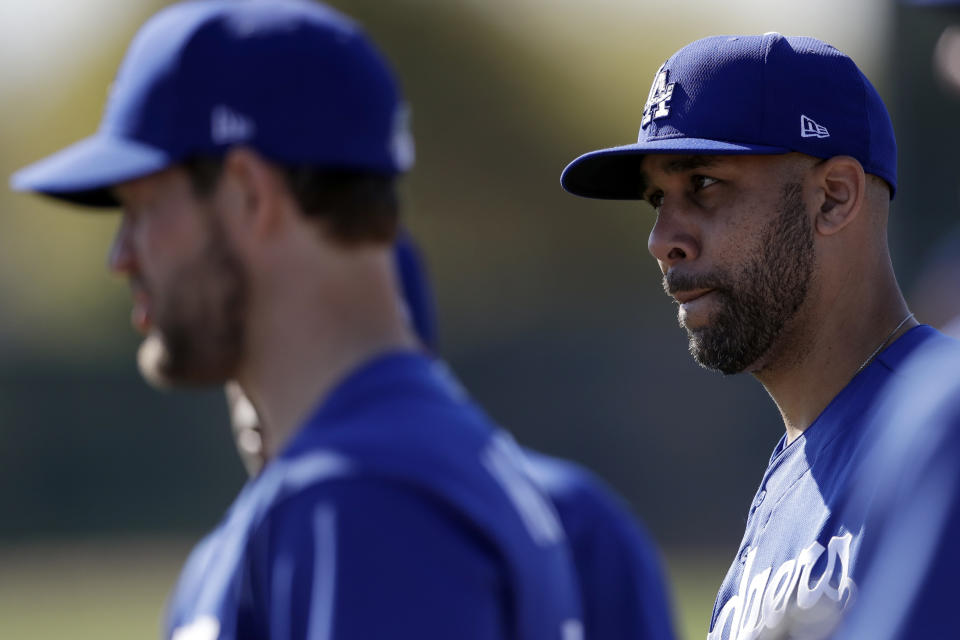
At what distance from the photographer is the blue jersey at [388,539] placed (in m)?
1.62

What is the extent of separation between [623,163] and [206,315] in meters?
1.49

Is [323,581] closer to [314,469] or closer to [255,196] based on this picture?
[314,469]

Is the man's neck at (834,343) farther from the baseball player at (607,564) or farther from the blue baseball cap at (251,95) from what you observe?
the blue baseball cap at (251,95)

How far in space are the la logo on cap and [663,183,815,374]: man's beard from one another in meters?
0.31

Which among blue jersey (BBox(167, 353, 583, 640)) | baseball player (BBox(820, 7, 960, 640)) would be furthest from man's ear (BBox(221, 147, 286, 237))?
baseball player (BBox(820, 7, 960, 640))

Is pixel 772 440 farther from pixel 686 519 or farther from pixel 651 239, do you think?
pixel 651 239

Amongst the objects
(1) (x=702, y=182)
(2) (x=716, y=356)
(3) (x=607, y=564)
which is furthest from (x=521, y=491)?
(1) (x=702, y=182)

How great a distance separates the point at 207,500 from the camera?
16250 millimetres

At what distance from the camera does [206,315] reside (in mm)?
1880

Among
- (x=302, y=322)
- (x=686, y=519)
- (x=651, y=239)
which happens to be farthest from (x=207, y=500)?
(x=302, y=322)

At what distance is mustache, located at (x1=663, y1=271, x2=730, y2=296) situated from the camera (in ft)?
9.58

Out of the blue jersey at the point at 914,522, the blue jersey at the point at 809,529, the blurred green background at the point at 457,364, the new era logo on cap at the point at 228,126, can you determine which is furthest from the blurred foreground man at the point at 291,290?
the blurred green background at the point at 457,364

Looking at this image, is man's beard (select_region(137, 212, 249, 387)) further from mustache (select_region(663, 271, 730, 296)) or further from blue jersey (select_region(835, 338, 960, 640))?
mustache (select_region(663, 271, 730, 296))

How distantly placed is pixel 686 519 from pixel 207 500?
5405 millimetres
